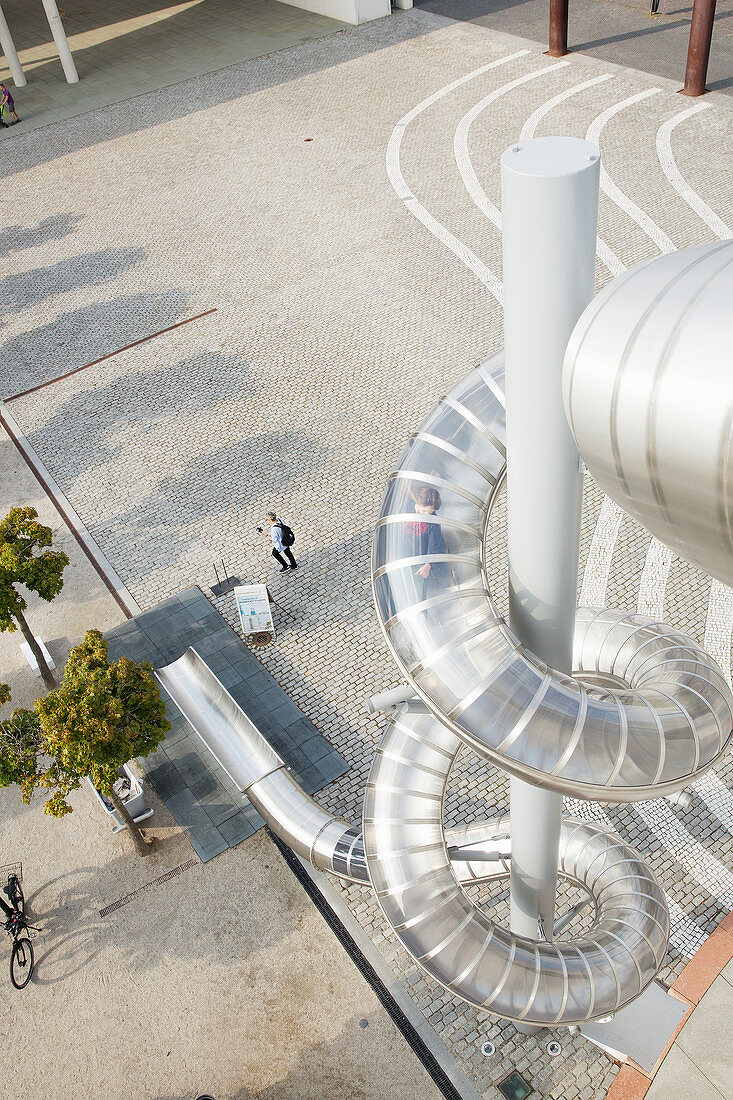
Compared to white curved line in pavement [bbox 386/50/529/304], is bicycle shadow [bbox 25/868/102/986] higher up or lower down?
lower down

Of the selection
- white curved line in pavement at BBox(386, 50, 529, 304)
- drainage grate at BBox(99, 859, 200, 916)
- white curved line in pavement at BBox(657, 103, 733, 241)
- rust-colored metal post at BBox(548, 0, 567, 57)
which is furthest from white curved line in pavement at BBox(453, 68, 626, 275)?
drainage grate at BBox(99, 859, 200, 916)

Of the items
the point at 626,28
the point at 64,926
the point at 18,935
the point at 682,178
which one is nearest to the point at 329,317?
the point at 682,178

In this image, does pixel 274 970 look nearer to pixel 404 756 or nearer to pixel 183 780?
pixel 183 780

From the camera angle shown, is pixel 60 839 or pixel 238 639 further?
pixel 238 639

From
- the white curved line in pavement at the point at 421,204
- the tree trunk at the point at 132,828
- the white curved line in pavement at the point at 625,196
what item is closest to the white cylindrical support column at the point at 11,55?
the white curved line in pavement at the point at 421,204

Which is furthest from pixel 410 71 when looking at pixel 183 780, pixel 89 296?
pixel 183 780

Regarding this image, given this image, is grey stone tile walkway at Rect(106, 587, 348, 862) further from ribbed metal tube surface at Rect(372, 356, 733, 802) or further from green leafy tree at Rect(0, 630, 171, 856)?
ribbed metal tube surface at Rect(372, 356, 733, 802)

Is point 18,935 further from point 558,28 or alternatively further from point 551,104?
point 558,28
